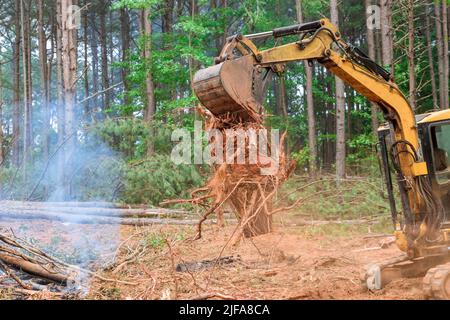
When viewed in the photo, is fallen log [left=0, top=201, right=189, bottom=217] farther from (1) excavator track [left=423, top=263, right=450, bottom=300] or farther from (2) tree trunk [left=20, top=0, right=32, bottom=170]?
(2) tree trunk [left=20, top=0, right=32, bottom=170]

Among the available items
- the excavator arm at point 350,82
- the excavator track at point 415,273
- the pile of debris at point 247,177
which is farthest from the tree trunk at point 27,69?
the excavator track at point 415,273

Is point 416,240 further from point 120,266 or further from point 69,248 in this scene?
point 69,248

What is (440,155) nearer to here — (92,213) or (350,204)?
(350,204)

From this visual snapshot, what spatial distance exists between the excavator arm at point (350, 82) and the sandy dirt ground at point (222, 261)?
96 centimetres

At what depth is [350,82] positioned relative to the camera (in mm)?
6684

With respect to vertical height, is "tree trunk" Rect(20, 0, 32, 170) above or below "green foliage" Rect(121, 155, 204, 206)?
above

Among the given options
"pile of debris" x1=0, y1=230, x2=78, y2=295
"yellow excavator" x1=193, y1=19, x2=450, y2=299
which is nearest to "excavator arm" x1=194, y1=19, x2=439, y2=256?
"yellow excavator" x1=193, y1=19, x2=450, y2=299

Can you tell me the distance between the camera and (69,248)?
9.45 metres

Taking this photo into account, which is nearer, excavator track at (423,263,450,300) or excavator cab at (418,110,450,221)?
excavator track at (423,263,450,300)

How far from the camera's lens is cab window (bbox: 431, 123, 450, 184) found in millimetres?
6434

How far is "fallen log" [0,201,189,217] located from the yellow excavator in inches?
234

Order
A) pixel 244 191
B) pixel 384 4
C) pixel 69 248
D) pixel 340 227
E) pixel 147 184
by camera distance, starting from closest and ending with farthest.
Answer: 1. pixel 244 191
2. pixel 69 248
3. pixel 340 227
4. pixel 147 184
5. pixel 384 4
